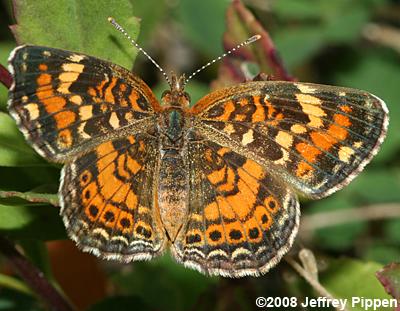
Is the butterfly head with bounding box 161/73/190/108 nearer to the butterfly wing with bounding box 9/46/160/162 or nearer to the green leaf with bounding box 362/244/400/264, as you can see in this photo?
the butterfly wing with bounding box 9/46/160/162

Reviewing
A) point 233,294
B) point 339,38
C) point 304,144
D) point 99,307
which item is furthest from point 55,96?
point 339,38

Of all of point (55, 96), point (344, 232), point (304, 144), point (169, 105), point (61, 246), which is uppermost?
point (55, 96)

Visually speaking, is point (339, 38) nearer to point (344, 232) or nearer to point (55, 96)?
point (344, 232)

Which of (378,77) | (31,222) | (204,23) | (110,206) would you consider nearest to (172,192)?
(110,206)

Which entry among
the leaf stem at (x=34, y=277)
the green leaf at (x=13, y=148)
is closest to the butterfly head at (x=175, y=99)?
the green leaf at (x=13, y=148)

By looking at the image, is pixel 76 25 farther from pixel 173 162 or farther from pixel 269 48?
pixel 269 48

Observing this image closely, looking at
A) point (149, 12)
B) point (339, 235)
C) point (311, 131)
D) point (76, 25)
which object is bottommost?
point (339, 235)

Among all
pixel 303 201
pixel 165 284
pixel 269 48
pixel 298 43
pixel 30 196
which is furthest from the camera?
pixel 298 43
